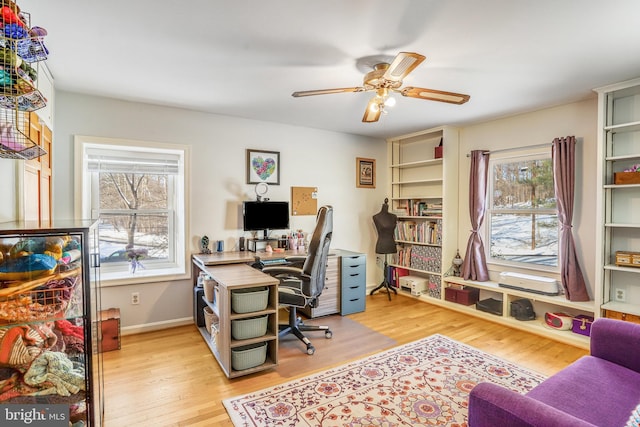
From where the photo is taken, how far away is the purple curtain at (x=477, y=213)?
13.2ft

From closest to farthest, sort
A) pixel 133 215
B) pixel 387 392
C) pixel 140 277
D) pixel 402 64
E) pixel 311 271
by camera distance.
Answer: pixel 402 64 < pixel 387 392 < pixel 311 271 < pixel 140 277 < pixel 133 215

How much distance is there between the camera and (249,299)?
2.48m

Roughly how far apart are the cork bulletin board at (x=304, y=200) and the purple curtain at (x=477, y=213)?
2.05m

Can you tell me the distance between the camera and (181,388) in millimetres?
2332

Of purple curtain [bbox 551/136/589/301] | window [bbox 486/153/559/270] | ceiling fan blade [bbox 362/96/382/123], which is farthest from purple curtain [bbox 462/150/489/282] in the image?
ceiling fan blade [bbox 362/96/382/123]

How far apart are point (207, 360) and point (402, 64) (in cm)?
275

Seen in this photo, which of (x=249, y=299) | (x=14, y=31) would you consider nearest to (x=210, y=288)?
(x=249, y=299)

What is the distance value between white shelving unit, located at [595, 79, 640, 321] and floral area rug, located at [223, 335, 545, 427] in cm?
127

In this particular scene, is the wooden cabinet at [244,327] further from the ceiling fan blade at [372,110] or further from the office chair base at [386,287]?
the office chair base at [386,287]

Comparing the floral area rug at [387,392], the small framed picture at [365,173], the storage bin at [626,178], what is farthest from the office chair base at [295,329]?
the storage bin at [626,178]

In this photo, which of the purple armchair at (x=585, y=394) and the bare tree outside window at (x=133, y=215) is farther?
the bare tree outside window at (x=133, y=215)

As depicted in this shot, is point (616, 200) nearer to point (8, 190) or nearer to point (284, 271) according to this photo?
point (284, 271)

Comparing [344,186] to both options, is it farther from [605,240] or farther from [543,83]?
[605,240]

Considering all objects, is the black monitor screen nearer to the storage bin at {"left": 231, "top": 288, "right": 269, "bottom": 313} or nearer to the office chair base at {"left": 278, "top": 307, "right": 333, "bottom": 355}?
the office chair base at {"left": 278, "top": 307, "right": 333, "bottom": 355}
